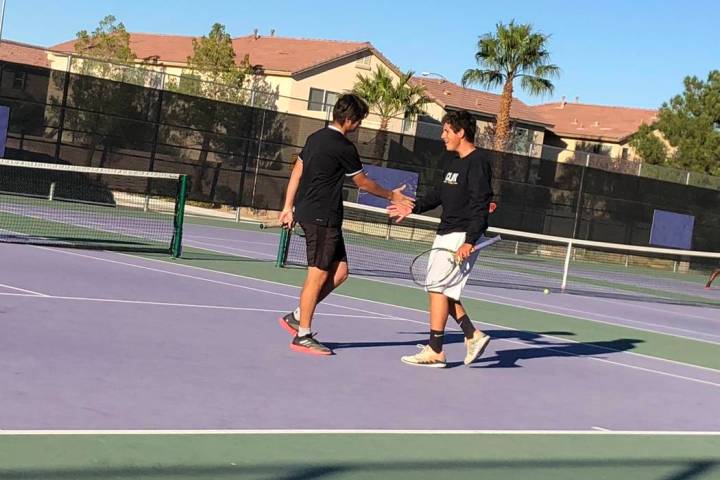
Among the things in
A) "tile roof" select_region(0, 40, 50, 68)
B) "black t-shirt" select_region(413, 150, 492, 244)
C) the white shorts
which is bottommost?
the white shorts

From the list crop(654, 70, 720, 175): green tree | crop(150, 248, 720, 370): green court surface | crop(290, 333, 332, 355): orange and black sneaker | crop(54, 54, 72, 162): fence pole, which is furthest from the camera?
crop(654, 70, 720, 175): green tree

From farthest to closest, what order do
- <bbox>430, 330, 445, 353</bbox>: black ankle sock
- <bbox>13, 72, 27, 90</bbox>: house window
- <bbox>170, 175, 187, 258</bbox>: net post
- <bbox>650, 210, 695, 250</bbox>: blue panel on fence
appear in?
<bbox>650, 210, 695, 250</bbox>: blue panel on fence, <bbox>13, 72, 27, 90</bbox>: house window, <bbox>170, 175, 187, 258</bbox>: net post, <bbox>430, 330, 445, 353</bbox>: black ankle sock

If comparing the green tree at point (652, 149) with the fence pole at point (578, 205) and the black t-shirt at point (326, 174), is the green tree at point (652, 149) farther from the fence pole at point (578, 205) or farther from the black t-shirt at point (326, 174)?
the black t-shirt at point (326, 174)

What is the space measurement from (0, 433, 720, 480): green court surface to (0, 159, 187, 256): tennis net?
9358mm

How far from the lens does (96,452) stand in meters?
4.57

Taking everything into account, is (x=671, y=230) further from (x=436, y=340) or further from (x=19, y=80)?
(x=436, y=340)

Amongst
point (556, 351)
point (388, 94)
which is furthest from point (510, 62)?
point (556, 351)

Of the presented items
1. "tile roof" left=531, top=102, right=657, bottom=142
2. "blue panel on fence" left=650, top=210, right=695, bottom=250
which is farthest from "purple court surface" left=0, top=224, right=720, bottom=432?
"tile roof" left=531, top=102, right=657, bottom=142

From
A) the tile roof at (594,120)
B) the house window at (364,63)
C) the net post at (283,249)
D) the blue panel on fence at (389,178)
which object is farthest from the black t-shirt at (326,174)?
the tile roof at (594,120)

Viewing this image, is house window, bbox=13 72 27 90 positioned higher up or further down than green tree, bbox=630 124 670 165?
further down

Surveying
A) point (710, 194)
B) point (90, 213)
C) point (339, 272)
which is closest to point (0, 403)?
point (339, 272)

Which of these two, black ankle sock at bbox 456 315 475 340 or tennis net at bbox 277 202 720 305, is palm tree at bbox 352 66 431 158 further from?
black ankle sock at bbox 456 315 475 340

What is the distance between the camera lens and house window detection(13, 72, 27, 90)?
2422 cm

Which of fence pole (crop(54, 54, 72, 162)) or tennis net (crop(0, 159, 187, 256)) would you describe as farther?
fence pole (crop(54, 54, 72, 162))
